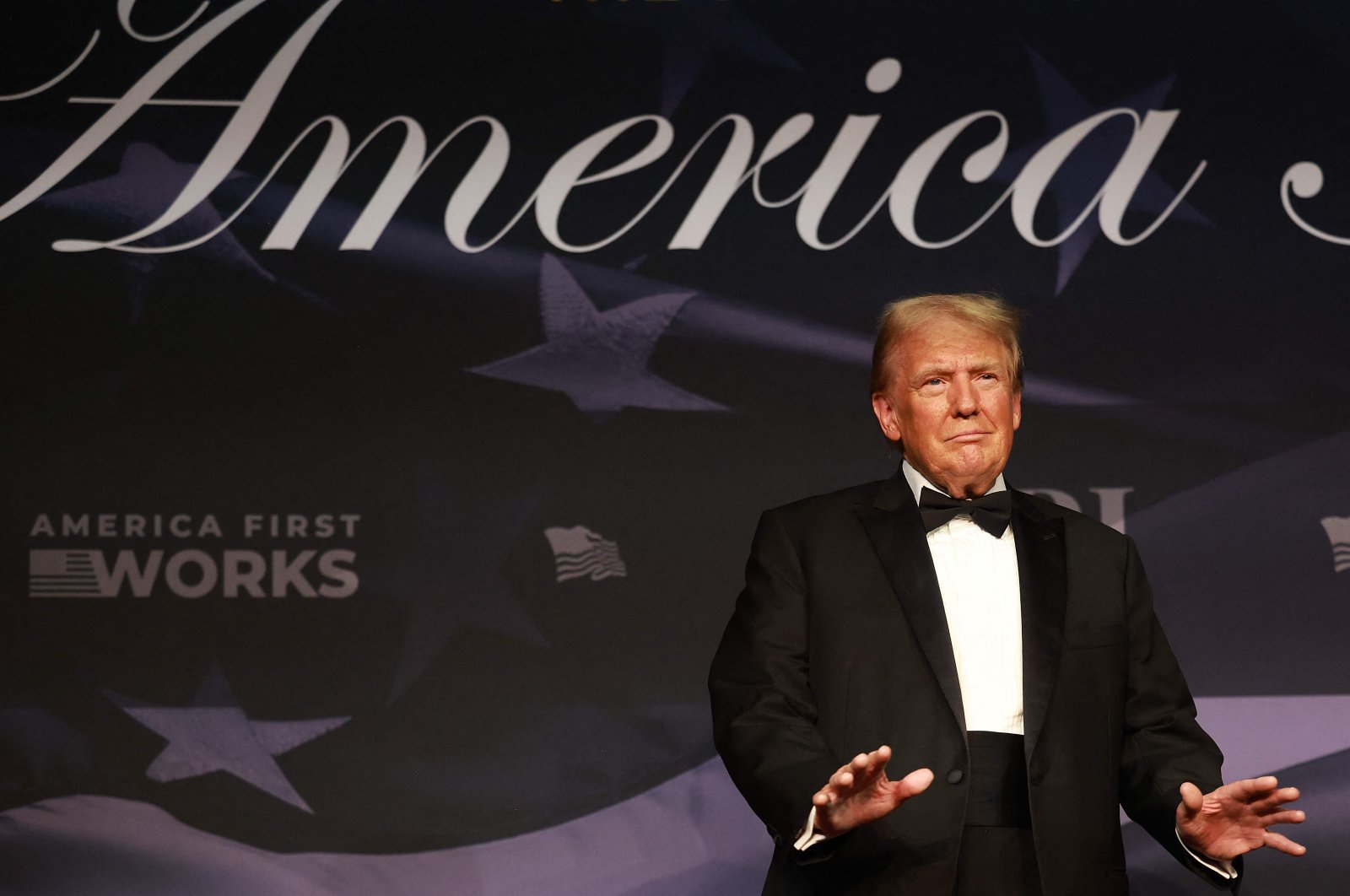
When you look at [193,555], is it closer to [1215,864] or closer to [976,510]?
[976,510]

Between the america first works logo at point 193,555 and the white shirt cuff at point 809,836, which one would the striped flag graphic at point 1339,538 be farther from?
the america first works logo at point 193,555

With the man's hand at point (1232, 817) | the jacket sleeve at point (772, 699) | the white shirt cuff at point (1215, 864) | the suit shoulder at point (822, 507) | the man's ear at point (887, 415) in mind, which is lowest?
the white shirt cuff at point (1215, 864)

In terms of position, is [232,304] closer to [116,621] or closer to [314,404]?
[314,404]

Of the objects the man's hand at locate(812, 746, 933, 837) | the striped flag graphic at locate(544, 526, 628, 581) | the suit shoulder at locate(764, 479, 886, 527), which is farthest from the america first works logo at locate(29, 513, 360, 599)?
the man's hand at locate(812, 746, 933, 837)

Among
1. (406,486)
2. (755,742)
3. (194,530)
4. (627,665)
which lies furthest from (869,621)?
(194,530)

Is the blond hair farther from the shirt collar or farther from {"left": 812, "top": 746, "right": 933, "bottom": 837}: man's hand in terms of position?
{"left": 812, "top": 746, "right": 933, "bottom": 837}: man's hand

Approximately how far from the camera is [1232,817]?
2.06 meters

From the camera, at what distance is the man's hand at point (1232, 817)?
2002mm

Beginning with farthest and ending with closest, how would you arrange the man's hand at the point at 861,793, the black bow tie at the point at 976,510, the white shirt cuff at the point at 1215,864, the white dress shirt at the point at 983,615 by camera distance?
1. the black bow tie at the point at 976,510
2. the white dress shirt at the point at 983,615
3. the white shirt cuff at the point at 1215,864
4. the man's hand at the point at 861,793

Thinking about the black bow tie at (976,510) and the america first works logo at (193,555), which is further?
the america first works logo at (193,555)

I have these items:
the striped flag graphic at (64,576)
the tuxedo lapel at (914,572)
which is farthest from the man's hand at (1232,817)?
the striped flag graphic at (64,576)

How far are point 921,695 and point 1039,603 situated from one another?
245 mm

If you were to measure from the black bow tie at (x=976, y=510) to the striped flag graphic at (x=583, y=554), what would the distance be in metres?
1.49

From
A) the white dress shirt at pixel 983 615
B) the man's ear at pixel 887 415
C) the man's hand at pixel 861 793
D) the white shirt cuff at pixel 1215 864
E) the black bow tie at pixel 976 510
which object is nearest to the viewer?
the man's hand at pixel 861 793
